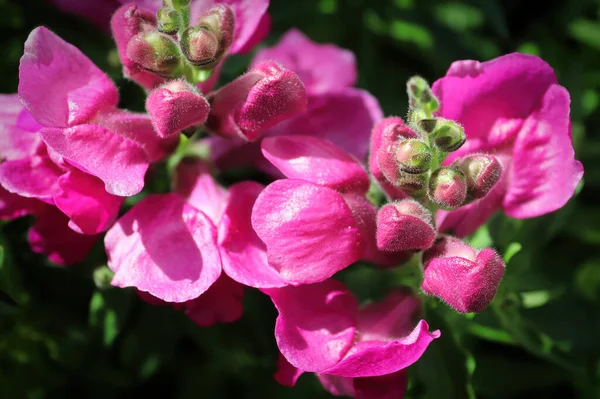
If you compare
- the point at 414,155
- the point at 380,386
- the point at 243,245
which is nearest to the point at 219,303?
the point at 243,245

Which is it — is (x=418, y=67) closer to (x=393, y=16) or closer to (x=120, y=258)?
(x=393, y=16)

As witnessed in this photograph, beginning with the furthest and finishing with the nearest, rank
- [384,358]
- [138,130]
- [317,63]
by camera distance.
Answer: [317,63], [138,130], [384,358]

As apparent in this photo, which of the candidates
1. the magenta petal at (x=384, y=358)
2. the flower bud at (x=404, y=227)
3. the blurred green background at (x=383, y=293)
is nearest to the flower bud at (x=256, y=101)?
the flower bud at (x=404, y=227)

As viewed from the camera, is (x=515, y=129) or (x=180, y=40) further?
(x=515, y=129)

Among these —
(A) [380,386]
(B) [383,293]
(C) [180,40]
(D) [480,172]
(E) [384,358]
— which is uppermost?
(C) [180,40]

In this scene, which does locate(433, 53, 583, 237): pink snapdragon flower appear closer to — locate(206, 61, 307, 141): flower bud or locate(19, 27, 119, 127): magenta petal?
locate(206, 61, 307, 141): flower bud

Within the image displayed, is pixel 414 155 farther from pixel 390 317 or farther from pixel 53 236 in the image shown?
pixel 53 236
